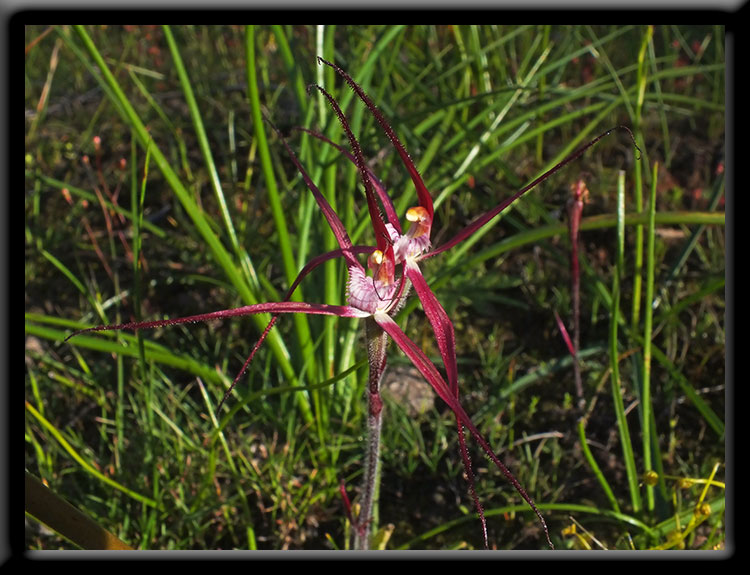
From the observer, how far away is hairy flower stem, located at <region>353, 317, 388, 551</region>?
112 cm

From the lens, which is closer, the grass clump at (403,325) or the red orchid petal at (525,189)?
the red orchid petal at (525,189)

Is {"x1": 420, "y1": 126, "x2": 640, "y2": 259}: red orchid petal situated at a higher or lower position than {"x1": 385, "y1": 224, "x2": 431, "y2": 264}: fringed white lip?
higher

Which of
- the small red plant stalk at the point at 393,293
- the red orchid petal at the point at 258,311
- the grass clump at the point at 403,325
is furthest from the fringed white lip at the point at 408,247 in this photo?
the grass clump at the point at 403,325

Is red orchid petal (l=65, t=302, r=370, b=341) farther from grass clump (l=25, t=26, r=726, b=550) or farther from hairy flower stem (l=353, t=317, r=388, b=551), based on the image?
grass clump (l=25, t=26, r=726, b=550)

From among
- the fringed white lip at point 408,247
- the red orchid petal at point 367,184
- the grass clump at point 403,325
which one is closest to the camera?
the red orchid petal at point 367,184

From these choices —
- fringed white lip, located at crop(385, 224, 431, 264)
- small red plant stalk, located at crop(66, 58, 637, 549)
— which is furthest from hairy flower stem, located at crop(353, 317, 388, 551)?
fringed white lip, located at crop(385, 224, 431, 264)

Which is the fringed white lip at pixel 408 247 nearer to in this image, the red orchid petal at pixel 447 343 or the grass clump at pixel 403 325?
the red orchid petal at pixel 447 343

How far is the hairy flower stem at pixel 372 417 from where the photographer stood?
44.0 inches

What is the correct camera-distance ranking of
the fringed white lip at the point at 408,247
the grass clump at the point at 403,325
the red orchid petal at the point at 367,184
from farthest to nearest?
1. the grass clump at the point at 403,325
2. the fringed white lip at the point at 408,247
3. the red orchid petal at the point at 367,184

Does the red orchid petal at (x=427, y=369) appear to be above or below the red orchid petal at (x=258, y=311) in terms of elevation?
below

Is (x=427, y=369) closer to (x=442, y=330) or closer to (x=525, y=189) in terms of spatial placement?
(x=442, y=330)

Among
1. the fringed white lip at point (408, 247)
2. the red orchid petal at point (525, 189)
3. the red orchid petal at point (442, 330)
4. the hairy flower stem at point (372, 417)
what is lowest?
the hairy flower stem at point (372, 417)
